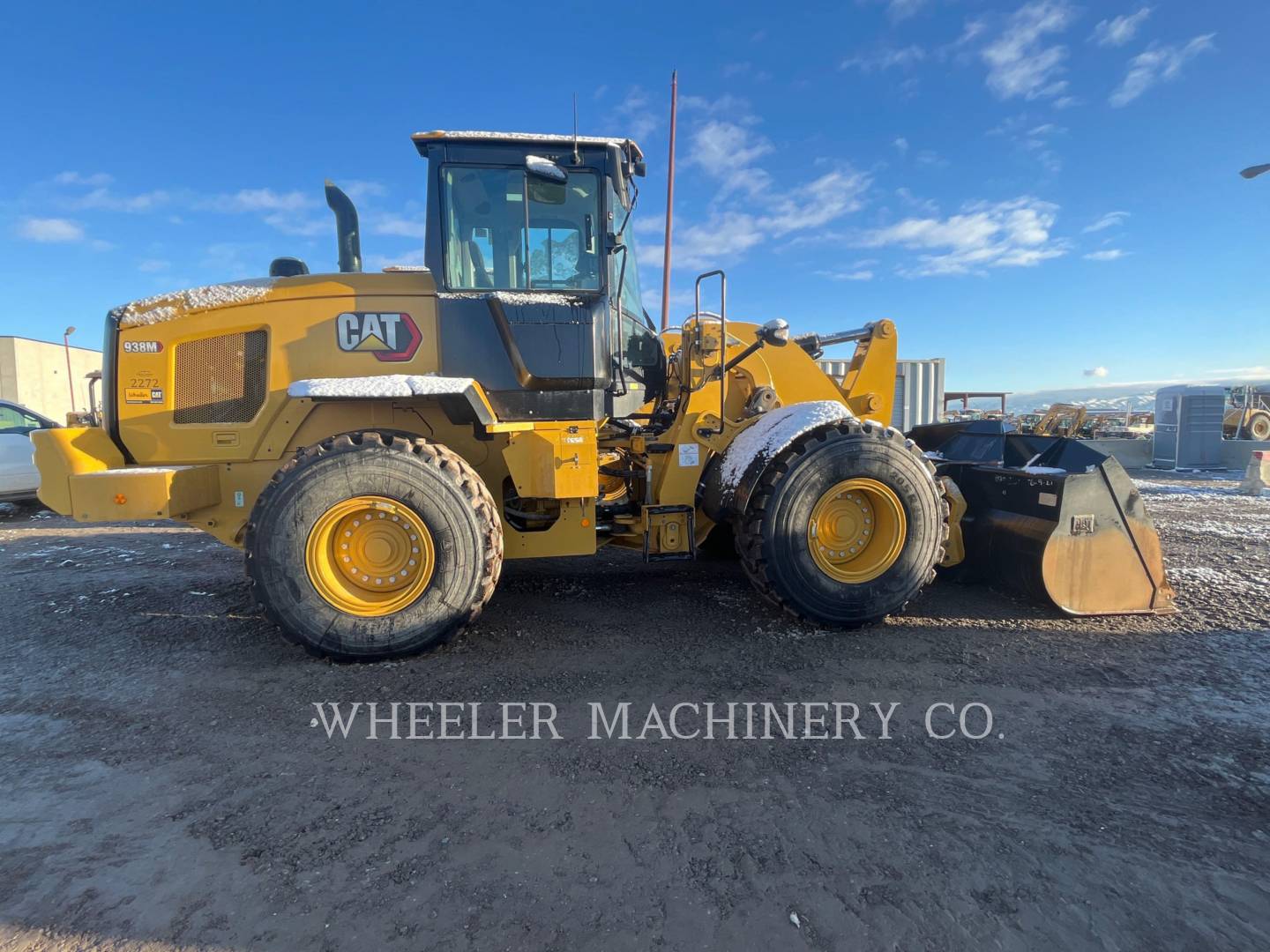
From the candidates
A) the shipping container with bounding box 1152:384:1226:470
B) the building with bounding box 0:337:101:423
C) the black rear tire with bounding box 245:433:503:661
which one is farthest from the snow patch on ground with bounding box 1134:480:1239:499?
the building with bounding box 0:337:101:423

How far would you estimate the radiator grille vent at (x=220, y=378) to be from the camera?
3957 mm

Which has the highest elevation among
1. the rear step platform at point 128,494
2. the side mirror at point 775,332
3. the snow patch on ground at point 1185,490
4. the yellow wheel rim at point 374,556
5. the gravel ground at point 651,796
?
the side mirror at point 775,332

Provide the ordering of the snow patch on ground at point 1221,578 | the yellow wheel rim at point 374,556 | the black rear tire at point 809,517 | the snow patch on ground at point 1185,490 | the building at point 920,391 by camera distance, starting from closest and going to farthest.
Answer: the yellow wheel rim at point 374,556
the black rear tire at point 809,517
the snow patch on ground at point 1221,578
the snow patch on ground at point 1185,490
the building at point 920,391

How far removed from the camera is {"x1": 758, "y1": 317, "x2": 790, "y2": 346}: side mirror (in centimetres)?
427

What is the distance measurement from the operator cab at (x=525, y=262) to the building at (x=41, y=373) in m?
32.8

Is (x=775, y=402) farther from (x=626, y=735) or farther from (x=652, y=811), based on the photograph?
(x=652, y=811)

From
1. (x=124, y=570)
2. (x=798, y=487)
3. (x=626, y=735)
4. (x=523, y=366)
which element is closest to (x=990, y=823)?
(x=626, y=735)

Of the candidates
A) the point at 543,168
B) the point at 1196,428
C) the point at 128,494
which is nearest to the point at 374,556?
the point at 128,494

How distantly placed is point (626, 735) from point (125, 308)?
13.0 ft

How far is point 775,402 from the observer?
15.0 ft

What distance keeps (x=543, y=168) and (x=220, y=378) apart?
2.38 metres

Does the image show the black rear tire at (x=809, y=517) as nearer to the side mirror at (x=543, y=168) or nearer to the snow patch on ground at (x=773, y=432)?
the snow patch on ground at (x=773, y=432)

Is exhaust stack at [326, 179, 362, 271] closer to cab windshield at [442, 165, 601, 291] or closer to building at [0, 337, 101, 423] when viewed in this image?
cab windshield at [442, 165, 601, 291]

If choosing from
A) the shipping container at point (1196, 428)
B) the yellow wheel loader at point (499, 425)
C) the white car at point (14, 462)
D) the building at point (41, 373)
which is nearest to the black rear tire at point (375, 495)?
the yellow wheel loader at point (499, 425)
